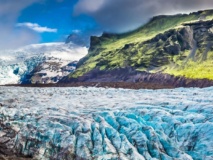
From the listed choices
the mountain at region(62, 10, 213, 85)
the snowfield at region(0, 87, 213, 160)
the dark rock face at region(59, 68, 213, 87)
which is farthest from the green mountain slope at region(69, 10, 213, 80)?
the snowfield at region(0, 87, 213, 160)

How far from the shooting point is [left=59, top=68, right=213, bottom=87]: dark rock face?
132 meters

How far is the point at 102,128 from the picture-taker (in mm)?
32625

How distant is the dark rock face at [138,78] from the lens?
132m

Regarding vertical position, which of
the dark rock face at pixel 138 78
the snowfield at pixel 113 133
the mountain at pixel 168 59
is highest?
the mountain at pixel 168 59

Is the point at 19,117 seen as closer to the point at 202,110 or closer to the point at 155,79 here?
the point at 202,110

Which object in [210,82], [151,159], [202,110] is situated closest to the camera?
[151,159]

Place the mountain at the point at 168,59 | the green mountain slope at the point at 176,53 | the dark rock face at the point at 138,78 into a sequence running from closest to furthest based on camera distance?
1. the dark rock face at the point at 138,78
2. the mountain at the point at 168,59
3. the green mountain slope at the point at 176,53

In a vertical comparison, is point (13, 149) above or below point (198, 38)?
below

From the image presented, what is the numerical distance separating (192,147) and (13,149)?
642 inches

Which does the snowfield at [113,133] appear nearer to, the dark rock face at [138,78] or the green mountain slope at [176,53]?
the dark rock face at [138,78]

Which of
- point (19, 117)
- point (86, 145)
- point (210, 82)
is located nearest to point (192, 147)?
point (86, 145)

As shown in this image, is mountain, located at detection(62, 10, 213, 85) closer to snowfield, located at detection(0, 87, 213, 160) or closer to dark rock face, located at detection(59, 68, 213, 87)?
dark rock face, located at detection(59, 68, 213, 87)

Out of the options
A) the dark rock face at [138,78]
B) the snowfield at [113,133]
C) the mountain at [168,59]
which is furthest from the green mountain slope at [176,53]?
the snowfield at [113,133]

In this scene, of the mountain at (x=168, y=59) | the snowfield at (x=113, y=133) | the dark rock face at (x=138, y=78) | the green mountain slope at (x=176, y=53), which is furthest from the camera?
the green mountain slope at (x=176, y=53)
